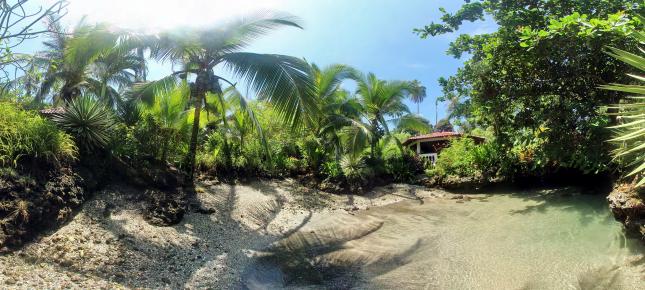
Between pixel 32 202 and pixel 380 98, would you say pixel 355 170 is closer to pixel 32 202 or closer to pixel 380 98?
pixel 380 98

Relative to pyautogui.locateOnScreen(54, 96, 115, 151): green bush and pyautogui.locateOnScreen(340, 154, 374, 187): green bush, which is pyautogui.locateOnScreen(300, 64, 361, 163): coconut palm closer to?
pyautogui.locateOnScreen(340, 154, 374, 187): green bush

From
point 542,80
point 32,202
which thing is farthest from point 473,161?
point 32,202

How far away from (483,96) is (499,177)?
3.02 meters

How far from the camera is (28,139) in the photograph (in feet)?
20.7

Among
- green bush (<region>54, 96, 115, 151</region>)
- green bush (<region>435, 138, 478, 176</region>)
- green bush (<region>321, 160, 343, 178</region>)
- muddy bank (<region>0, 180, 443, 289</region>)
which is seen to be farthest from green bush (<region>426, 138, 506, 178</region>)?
green bush (<region>54, 96, 115, 151</region>)

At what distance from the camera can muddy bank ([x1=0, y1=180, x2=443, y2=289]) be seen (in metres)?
5.09

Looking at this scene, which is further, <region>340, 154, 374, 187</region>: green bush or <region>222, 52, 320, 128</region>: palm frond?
<region>340, 154, 374, 187</region>: green bush

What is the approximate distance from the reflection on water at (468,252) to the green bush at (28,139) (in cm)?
391

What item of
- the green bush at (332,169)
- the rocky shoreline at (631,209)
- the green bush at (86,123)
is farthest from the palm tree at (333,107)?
the rocky shoreline at (631,209)

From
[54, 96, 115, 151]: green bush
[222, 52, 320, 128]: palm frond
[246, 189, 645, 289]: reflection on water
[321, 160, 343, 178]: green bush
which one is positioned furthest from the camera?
[321, 160, 343, 178]: green bush

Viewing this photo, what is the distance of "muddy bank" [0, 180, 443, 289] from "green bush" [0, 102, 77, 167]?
1.08 meters

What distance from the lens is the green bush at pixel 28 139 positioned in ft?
19.7

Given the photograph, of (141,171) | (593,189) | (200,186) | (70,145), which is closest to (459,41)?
(593,189)

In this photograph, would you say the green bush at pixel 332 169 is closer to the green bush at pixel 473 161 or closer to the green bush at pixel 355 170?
the green bush at pixel 355 170
